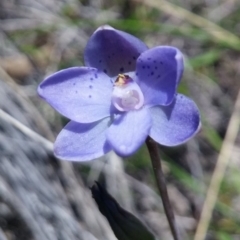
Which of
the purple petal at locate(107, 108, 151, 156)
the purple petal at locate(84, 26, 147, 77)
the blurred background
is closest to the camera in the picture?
the purple petal at locate(107, 108, 151, 156)

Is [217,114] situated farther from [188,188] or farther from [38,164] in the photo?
[38,164]

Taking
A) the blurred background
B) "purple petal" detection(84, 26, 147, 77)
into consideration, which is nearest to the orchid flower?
"purple petal" detection(84, 26, 147, 77)

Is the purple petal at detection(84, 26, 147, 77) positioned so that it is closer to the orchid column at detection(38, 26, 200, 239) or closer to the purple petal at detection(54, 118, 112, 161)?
the orchid column at detection(38, 26, 200, 239)

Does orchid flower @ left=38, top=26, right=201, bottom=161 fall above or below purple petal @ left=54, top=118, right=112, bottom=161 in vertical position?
above

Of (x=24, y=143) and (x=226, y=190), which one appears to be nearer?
(x=24, y=143)

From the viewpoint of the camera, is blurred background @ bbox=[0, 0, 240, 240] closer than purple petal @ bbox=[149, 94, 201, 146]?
No

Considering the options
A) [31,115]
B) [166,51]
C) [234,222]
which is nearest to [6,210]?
[31,115]

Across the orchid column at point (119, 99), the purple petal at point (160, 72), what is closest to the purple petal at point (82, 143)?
the orchid column at point (119, 99)

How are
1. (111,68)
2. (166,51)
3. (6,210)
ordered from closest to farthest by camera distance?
(166,51), (111,68), (6,210)
